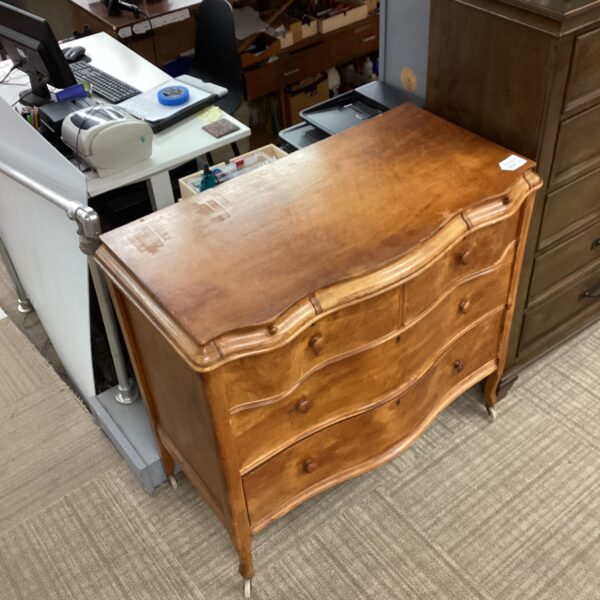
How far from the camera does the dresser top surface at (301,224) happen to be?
1283mm

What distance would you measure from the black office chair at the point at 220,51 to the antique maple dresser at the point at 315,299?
121cm

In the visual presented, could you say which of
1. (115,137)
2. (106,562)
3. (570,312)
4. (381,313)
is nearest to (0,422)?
(106,562)

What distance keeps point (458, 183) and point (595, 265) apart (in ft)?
2.47

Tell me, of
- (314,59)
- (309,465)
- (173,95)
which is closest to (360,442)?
(309,465)

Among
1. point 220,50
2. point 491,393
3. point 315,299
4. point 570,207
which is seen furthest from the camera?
point 220,50

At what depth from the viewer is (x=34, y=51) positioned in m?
2.14

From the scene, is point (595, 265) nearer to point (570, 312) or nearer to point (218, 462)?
point (570, 312)

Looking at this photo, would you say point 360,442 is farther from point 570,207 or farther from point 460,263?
point 570,207

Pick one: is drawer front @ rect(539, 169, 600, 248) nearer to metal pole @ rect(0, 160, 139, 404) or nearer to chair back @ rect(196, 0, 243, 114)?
metal pole @ rect(0, 160, 139, 404)

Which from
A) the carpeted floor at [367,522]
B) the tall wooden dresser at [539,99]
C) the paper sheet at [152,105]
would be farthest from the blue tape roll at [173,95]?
the carpeted floor at [367,522]

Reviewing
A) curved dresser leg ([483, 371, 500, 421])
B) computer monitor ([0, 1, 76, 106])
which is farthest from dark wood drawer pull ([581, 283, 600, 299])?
computer monitor ([0, 1, 76, 106])

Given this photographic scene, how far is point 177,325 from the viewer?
1.25 metres

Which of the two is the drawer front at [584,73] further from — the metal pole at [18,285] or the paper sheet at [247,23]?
the paper sheet at [247,23]

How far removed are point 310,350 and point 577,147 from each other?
81 cm
